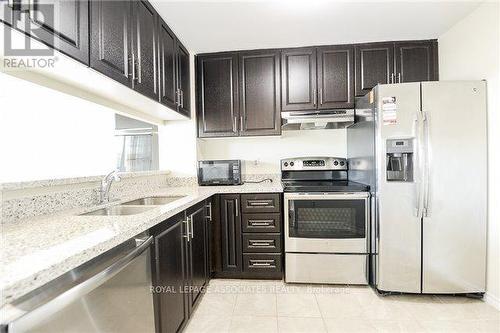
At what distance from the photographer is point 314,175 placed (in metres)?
2.79

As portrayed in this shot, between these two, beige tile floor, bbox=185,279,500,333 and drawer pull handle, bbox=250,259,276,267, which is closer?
beige tile floor, bbox=185,279,500,333

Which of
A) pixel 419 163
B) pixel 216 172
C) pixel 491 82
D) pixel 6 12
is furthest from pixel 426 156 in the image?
pixel 6 12

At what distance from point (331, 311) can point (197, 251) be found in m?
1.12

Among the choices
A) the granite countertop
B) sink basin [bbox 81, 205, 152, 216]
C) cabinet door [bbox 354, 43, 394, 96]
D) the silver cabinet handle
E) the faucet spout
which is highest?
cabinet door [bbox 354, 43, 394, 96]

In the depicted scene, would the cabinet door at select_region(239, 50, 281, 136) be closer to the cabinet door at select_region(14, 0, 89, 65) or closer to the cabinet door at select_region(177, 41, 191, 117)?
the cabinet door at select_region(177, 41, 191, 117)

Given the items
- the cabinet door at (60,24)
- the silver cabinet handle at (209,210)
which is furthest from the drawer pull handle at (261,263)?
the cabinet door at (60,24)

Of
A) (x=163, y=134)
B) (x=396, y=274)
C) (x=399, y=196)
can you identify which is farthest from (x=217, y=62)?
(x=396, y=274)

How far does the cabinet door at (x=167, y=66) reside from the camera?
1982 millimetres

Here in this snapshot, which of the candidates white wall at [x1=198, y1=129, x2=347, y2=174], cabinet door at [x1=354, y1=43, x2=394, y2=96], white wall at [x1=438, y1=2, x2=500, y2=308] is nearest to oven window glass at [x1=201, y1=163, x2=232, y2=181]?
white wall at [x1=198, y1=129, x2=347, y2=174]

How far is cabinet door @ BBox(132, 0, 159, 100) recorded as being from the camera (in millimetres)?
1622

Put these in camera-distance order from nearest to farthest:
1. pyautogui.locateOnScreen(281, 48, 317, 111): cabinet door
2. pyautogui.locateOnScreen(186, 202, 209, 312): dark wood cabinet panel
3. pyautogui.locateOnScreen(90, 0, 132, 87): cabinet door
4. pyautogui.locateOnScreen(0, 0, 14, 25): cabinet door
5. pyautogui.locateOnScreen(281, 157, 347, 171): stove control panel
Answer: pyautogui.locateOnScreen(0, 0, 14, 25): cabinet door < pyautogui.locateOnScreen(90, 0, 132, 87): cabinet door < pyautogui.locateOnScreen(186, 202, 209, 312): dark wood cabinet panel < pyautogui.locateOnScreen(281, 48, 317, 111): cabinet door < pyautogui.locateOnScreen(281, 157, 347, 171): stove control panel

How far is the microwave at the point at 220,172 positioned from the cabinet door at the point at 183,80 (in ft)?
→ 1.91

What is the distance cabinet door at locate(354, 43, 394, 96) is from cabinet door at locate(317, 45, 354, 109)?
0.23 feet

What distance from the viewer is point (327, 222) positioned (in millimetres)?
2234
